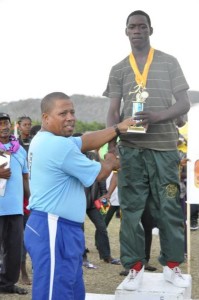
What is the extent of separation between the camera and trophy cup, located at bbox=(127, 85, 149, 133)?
5.54 meters

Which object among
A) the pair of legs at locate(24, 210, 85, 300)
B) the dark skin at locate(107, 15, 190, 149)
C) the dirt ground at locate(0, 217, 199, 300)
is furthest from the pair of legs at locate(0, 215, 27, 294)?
the pair of legs at locate(24, 210, 85, 300)

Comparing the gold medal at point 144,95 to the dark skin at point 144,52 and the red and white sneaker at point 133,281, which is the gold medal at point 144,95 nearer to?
the dark skin at point 144,52

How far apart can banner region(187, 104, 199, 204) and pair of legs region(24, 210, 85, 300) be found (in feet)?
11.5

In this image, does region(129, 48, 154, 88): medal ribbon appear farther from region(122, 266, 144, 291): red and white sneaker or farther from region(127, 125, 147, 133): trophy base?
region(122, 266, 144, 291): red and white sneaker

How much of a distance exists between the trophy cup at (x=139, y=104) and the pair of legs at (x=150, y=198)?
46cm

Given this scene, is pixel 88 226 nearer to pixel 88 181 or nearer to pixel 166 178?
pixel 166 178

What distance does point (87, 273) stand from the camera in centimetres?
858

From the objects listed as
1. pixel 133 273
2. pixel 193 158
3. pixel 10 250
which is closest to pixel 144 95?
pixel 133 273

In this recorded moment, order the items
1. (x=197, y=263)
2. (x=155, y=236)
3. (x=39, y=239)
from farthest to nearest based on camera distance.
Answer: (x=155, y=236), (x=197, y=263), (x=39, y=239)

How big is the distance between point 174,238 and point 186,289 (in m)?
0.52

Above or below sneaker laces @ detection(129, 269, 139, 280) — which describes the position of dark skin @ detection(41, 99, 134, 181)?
above

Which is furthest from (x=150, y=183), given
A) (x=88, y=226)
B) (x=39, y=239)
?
(x=88, y=226)

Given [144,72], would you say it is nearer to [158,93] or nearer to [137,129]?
[158,93]

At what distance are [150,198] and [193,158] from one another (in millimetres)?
2184
